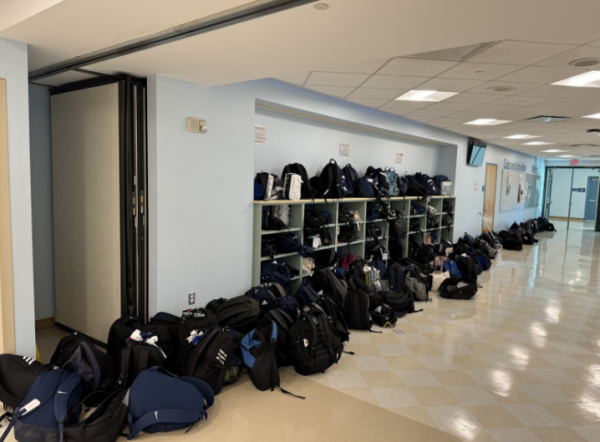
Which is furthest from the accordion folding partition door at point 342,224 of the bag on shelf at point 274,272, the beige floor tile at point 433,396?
the beige floor tile at point 433,396

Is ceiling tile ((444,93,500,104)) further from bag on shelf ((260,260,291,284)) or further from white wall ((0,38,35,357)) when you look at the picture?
white wall ((0,38,35,357))

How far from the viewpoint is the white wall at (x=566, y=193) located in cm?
1678

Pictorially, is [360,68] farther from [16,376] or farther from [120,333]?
[16,376]

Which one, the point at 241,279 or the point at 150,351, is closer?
the point at 150,351

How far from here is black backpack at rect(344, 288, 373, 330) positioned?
409cm

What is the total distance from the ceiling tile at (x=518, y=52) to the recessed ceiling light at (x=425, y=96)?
131 centimetres

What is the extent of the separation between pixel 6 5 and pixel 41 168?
1992 mm

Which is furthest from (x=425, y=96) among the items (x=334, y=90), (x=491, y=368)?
(x=491, y=368)

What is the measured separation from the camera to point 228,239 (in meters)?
3.82

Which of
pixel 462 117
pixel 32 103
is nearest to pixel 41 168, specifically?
pixel 32 103

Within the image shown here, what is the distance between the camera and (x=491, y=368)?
11.0 feet

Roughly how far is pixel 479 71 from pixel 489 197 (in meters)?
7.72

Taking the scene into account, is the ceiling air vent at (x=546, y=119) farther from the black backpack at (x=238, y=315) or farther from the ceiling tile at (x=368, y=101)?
the black backpack at (x=238, y=315)

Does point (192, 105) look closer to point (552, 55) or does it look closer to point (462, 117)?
point (552, 55)
